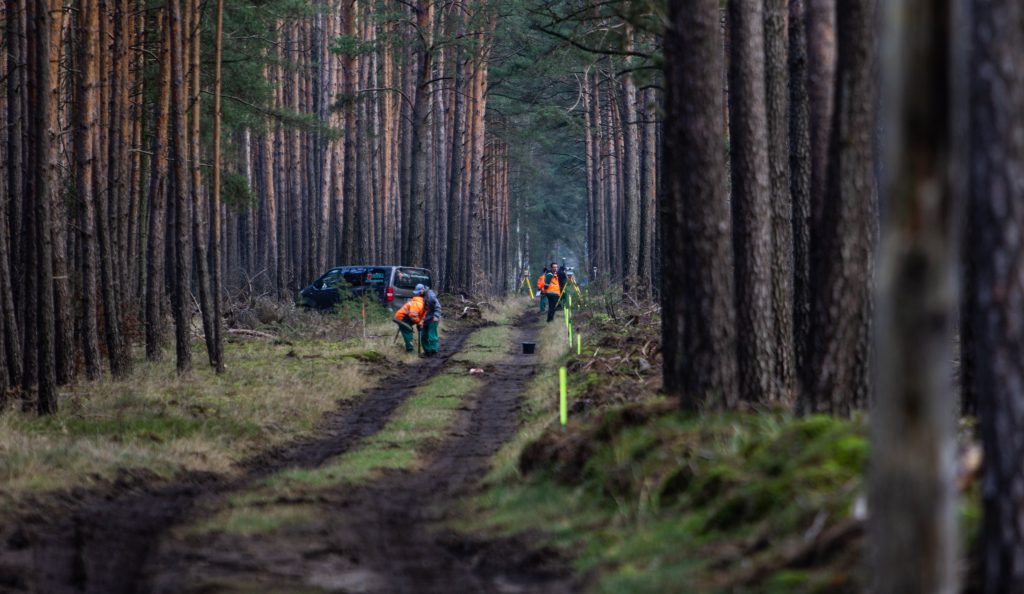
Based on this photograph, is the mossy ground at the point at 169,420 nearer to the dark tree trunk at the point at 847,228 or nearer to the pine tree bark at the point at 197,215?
the pine tree bark at the point at 197,215

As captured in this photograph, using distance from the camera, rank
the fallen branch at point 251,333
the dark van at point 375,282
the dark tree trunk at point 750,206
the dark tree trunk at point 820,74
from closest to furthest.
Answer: the dark tree trunk at point 750,206 → the dark tree trunk at point 820,74 → the fallen branch at point 251,333 → the dark van at point 375,282

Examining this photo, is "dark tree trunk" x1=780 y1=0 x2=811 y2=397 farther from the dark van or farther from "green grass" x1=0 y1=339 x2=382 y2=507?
the dark van

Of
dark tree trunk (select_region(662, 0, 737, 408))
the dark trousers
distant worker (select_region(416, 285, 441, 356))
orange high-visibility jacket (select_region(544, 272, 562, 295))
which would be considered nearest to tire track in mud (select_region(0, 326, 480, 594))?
dark tree trunk (select_region(662, 0, 737, 408))

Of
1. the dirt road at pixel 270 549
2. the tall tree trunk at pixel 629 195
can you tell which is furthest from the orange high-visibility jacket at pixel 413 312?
the dirt road at pixel 270 549

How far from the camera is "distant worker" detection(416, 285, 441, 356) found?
27.0m

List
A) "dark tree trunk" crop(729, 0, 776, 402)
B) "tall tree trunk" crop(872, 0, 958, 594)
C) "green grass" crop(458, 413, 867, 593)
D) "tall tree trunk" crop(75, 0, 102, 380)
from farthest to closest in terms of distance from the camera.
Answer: "tall tree trunk" crop(75, 0, 102, 380)
"dark tree trunk" crop(729, 0, 776, 402)
"green grass" crop(458, 413, 867, 593)
"tall tree trunk" crop(872, 0, 958, 594)

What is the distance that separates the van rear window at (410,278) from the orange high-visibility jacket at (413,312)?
638 cm

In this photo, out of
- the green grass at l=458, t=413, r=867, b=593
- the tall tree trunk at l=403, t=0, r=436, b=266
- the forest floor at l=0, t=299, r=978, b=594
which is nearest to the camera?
the green grass at l=458, t=413, r=867, b=593

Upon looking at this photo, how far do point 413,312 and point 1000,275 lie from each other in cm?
2267

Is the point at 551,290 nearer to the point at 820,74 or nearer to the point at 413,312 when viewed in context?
the point at 413,312

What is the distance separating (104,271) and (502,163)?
55.6 m

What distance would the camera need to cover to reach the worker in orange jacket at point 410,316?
27156mm

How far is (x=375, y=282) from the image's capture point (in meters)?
33.9

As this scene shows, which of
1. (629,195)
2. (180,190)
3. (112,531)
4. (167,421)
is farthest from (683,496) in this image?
(629,195)
